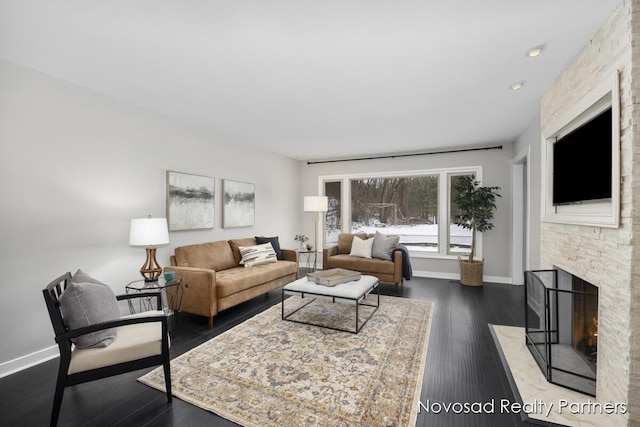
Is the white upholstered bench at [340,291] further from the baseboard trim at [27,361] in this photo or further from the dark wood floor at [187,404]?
the baseboard trim at [27,361]

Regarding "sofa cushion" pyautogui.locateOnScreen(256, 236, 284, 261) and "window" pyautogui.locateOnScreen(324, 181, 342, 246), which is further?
"window" pyautogui.locateOnScreen(324, 181, 342, 246)

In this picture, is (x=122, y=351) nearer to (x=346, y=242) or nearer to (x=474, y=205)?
(x=346, y=242)

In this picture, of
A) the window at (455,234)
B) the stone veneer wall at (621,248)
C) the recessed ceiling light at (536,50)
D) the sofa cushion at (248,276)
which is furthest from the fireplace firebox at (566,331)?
the sofa cushion at (248,276)

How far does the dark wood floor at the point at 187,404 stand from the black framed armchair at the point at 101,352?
201 mm

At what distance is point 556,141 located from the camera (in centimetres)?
254

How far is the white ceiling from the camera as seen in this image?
1.72 meters

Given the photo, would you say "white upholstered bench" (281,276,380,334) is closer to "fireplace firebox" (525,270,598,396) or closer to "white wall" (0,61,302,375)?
"fireplace firebox" (525,270,598,396)

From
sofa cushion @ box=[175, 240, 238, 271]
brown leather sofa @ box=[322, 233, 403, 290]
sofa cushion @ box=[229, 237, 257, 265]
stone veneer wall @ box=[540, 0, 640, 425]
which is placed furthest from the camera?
brown leather sofa @ box=[322, 233, 403, 290]

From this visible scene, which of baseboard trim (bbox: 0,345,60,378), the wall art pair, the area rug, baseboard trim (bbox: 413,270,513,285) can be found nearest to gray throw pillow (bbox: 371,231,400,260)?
baseboard trim (bbox: 413,270,513,285)

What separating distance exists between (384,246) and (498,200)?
2245 mm

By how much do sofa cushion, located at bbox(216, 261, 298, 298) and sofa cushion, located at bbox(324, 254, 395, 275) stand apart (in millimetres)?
757

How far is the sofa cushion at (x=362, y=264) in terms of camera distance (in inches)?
183

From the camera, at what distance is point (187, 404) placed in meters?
1.88

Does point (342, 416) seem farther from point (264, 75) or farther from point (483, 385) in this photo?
point (264, 75)
